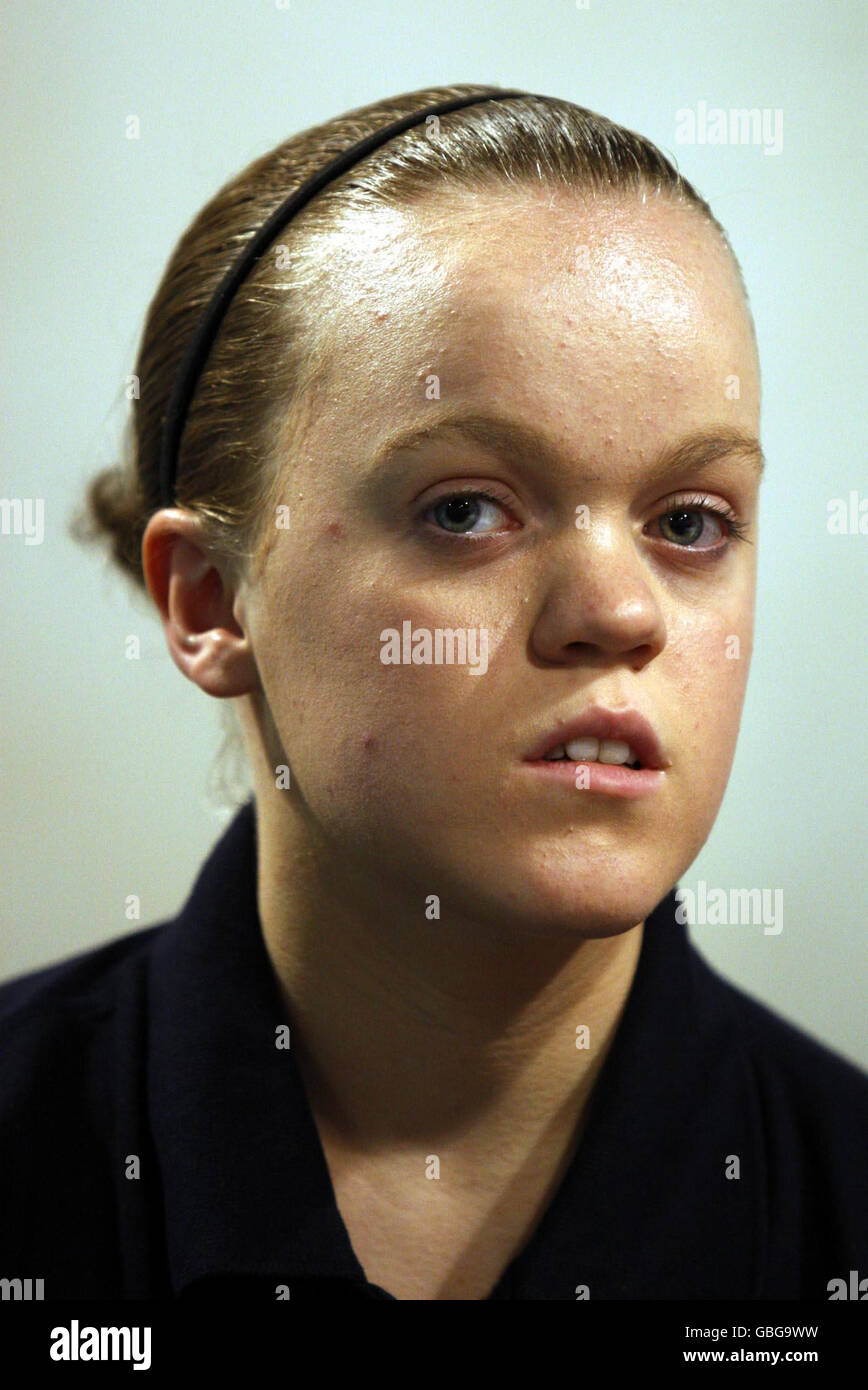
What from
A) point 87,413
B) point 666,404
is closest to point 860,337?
point 666,404

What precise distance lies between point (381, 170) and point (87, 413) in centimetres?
65

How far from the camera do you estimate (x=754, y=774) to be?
170cm

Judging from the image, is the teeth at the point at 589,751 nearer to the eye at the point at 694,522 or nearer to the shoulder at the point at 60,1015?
the eye at the point at 694,522

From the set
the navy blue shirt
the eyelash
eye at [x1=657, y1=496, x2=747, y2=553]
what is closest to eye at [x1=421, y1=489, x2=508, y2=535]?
the eyelash

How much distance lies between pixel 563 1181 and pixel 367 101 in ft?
3.93

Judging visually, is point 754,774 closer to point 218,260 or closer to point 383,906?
point 383,906

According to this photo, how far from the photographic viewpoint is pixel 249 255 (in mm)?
1213

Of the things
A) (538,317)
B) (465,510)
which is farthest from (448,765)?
(538,317)

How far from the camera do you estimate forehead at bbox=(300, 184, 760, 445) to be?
104 centimetres

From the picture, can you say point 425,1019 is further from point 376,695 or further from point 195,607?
point 195,607

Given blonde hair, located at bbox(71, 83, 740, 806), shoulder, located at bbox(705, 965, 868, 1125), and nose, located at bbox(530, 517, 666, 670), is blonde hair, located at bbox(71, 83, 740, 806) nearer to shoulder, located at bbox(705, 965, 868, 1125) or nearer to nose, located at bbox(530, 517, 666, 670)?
nose, located at bbox(530, 517, 666, 670)

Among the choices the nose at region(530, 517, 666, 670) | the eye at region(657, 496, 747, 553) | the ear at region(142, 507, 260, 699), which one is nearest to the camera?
the nose at region(530, 517, 666, 670)

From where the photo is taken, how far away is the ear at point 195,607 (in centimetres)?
123

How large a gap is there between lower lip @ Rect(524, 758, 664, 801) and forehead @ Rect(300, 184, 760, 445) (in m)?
0.26
